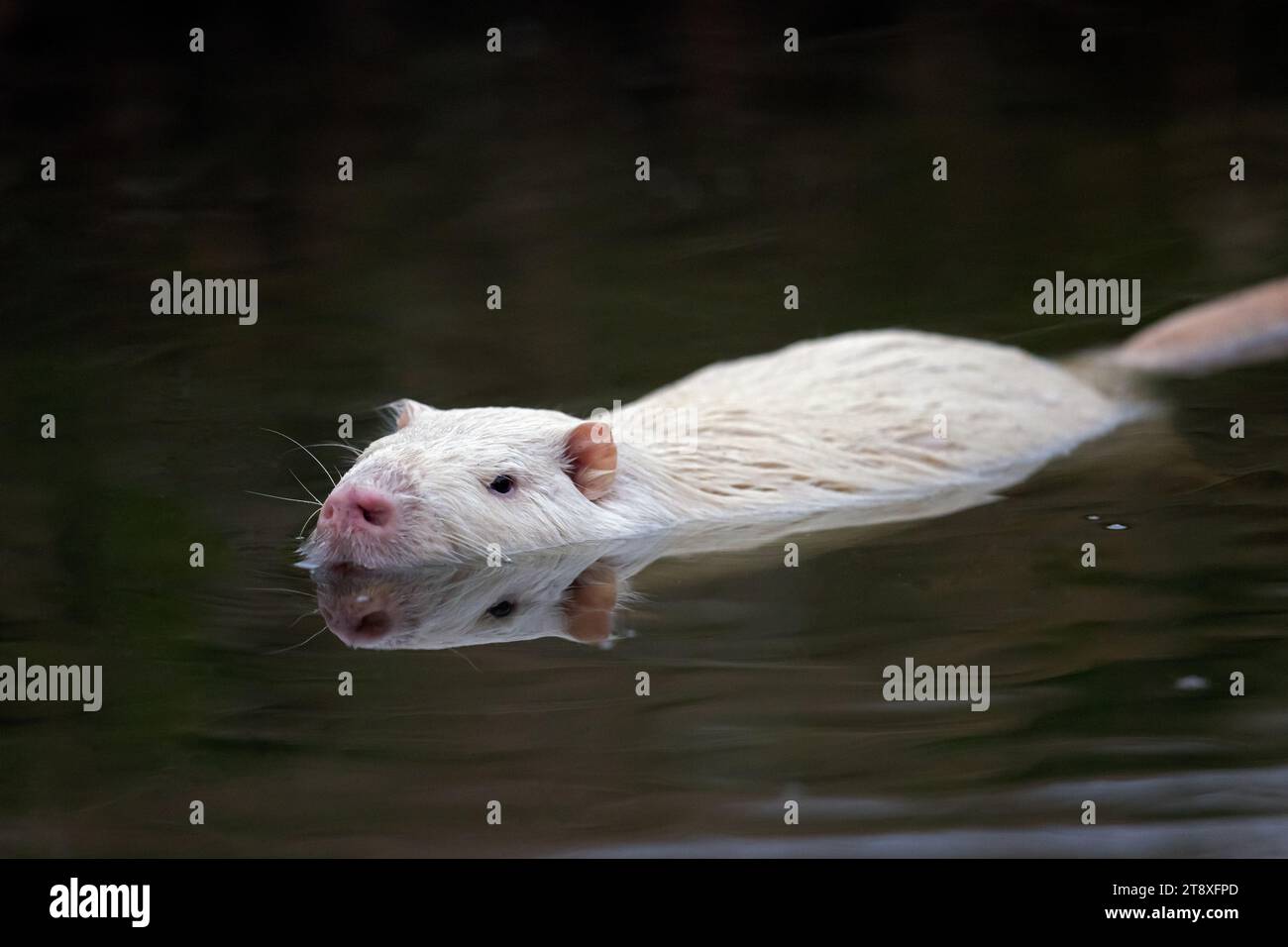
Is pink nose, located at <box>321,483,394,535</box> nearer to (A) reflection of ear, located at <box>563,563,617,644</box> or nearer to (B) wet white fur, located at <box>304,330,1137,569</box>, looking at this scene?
(B) wet white fur, located at <box>304,330,1137,569</box>

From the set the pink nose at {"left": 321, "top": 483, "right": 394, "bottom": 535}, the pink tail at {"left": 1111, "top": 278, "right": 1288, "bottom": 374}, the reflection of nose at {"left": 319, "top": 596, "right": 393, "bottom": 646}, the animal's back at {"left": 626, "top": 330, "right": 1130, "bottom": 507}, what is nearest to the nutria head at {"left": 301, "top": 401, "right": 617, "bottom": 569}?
the pink nose at {"left": 321, "top": 483, "right": 394, "bottom": 535}

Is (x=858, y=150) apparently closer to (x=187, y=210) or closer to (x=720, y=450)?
(x=187, y=210)

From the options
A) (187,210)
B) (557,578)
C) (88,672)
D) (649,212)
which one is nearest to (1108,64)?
(649,212)

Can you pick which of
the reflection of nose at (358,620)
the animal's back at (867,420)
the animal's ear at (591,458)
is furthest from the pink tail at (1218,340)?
the reflection of nose at (358,620)

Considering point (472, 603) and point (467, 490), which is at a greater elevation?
point (467, 490)

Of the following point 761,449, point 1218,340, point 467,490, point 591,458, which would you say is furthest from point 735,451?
point 1218,340

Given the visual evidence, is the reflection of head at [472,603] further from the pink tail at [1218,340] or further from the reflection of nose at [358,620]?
the pink tail at [1218,340]

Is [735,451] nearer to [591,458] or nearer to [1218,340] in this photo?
[591,458]
